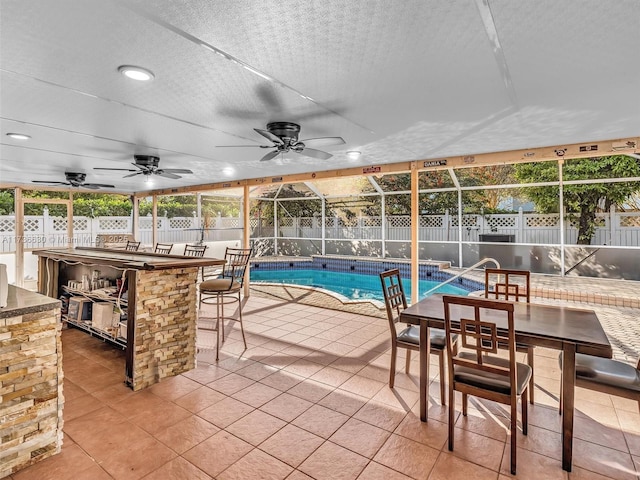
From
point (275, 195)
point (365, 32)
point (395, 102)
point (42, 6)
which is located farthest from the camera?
point (275, 195)

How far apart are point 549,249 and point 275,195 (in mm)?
8869

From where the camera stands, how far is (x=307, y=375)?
324cm

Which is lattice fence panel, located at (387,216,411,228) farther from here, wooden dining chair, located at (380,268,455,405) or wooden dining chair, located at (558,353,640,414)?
wooden dining chair, located at (558,353,640,414)

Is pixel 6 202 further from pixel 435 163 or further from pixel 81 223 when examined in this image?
pixel 435 163

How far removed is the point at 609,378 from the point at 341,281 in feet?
27.4

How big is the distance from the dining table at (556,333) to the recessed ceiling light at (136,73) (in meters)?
2.49

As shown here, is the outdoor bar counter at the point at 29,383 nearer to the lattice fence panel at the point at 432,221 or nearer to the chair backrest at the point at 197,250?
the chair backrest at the point at 197,250

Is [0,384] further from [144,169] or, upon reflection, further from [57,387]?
[144,169]

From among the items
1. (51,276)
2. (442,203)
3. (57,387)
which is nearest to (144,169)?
(51,276)

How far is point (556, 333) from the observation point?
2.11m

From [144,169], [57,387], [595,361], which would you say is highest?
[144,169]

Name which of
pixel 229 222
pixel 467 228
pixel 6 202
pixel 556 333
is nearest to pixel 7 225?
pixel 6 202

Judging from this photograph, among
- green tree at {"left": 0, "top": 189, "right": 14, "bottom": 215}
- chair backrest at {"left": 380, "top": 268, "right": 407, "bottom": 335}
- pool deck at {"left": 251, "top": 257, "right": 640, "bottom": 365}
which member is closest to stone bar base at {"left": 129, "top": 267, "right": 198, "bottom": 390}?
chair backrest at {"left": 380, "top": 268, "right": 407, "bottom": 335}

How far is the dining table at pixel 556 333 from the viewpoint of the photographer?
Answer: 197 cm
